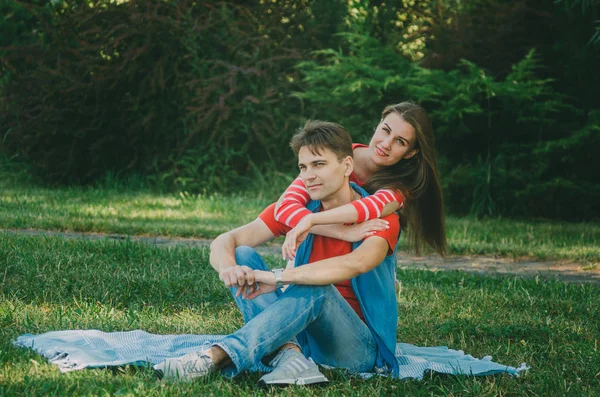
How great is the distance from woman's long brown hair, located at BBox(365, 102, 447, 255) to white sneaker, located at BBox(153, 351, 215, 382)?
119 centimetres

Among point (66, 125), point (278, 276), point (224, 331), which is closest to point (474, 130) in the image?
point (66, 125)

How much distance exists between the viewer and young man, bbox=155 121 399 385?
11.1 feet

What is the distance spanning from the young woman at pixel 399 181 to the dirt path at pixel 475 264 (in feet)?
8.26

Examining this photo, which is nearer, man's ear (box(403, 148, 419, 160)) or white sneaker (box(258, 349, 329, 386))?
white sneaker (box(258, 349, 329, 386))

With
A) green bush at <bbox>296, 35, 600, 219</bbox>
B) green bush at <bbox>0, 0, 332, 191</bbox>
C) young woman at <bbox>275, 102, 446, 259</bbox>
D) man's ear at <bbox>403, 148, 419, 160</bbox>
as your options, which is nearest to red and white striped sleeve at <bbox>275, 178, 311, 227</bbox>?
young woman at <bbox>275, 102, 446, 259</bbox>

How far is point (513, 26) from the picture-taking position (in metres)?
10.5

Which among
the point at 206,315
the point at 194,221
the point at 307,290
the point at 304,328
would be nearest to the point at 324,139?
the point at 307,290

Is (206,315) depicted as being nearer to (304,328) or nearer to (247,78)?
(304,328)

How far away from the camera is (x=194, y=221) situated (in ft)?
28.4

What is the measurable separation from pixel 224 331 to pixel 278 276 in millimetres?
1107

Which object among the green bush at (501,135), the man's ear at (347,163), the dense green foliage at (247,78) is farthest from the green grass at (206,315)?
the dense green foliage at (247,78)

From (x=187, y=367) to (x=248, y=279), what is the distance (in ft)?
1.49

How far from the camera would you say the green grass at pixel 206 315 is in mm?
3387

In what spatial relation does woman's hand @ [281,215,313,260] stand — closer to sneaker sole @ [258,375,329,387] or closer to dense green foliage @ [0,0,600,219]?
sneaker sole @ [258,375,329,387]
